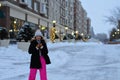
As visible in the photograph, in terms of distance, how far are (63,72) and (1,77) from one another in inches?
106

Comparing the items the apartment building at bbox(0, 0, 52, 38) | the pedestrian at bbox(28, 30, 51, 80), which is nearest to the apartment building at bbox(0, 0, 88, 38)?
the apartment building at bbox(0, 0, 52, 38)

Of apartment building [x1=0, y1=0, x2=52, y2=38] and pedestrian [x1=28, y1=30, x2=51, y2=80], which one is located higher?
apartment building [x1=0, y1=0, x2=52, y2=38]

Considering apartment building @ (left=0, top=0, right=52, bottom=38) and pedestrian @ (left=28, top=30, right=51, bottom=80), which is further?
apartment building @ (left=0, top=0, right=52, bottom=38)

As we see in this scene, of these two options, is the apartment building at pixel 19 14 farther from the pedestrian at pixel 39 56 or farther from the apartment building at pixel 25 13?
the pedestrian at pixel 39 56

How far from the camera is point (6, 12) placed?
40.2 m

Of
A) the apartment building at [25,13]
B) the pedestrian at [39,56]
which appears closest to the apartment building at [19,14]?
the apartment building at [25,13]

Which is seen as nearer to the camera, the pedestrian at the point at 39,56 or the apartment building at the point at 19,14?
the pedestrian at the point at 39,56

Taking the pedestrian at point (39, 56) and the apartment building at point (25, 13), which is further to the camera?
the apartment building at point (25, 13)

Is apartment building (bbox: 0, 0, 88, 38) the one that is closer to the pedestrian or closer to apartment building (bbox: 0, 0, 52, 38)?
apartment building (bbox: 0, 0, 52, 38)

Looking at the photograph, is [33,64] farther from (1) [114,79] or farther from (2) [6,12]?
(2) [6,12]

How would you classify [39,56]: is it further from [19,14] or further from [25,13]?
[25,13]

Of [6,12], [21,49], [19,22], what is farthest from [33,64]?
[19,22]

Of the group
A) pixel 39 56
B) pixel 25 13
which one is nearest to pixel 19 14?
pixel 25 13

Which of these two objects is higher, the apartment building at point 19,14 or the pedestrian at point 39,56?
the apartment building at point 19,14
